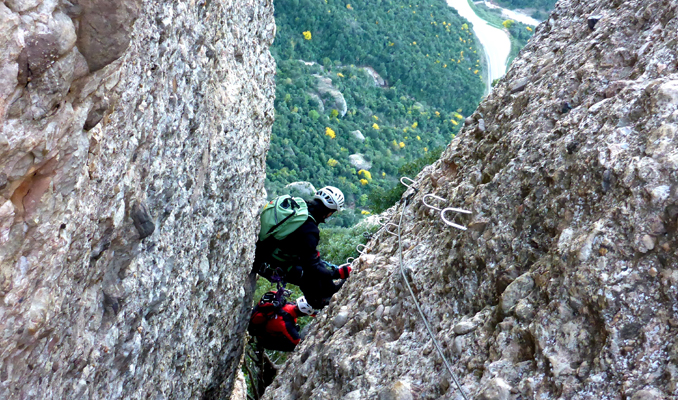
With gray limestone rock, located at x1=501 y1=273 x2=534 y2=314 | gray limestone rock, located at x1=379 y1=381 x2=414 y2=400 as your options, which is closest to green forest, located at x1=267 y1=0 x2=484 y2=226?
gray limestone rock, located at x1=379 y1=381 x2=414 y2=400

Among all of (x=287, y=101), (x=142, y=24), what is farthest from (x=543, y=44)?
(x=287, y=101)

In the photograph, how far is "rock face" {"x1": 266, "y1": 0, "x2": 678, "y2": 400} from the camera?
7.18 feet

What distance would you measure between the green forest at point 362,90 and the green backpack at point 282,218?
13.4 meters

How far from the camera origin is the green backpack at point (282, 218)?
227 inches

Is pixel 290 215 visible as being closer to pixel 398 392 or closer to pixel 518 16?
pixel 398 392

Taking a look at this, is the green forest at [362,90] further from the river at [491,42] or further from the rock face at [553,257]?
the rock face at [553,257]

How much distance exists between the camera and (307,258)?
591cm

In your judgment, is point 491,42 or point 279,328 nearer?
point 279,328

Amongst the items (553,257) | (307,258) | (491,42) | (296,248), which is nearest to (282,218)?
(296,248)

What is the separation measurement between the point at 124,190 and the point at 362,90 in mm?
27161

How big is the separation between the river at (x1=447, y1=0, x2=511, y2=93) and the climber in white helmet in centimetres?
3072

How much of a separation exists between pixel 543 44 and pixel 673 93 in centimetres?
238

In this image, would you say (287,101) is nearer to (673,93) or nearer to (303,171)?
(303,171)

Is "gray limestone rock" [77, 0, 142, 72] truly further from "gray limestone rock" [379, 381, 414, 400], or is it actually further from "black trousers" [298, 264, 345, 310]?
"black trousers" [298, 264, 345, 310]
